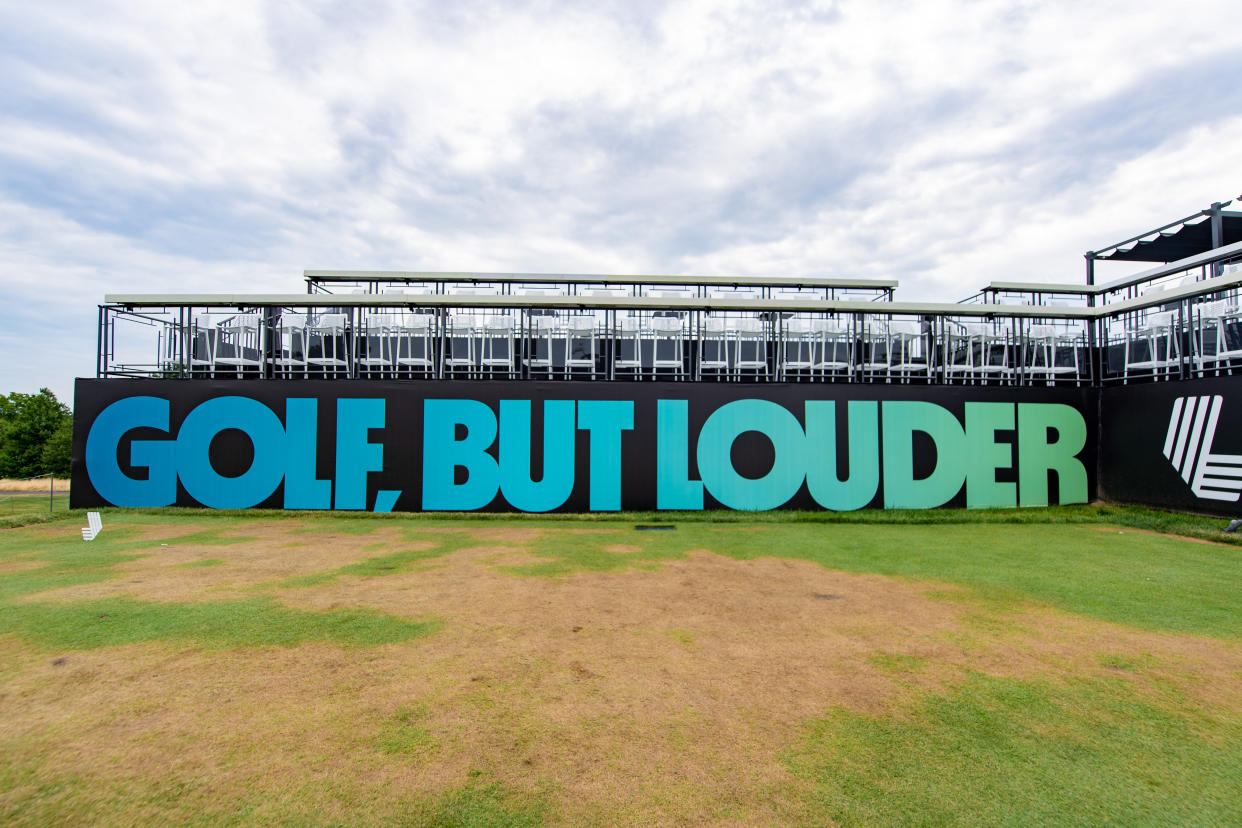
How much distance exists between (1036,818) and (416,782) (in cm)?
285

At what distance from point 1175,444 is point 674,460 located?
1032 centimetres

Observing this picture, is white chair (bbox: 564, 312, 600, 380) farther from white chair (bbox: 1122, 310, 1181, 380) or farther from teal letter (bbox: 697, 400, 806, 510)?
white chair (bbox: 1122, 310, 1181, 380)

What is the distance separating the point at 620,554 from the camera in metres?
8.14

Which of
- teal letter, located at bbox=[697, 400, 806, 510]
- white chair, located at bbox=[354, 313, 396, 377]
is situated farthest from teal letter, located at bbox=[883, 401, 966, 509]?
white chair, located at bbox=[354, 313, 396, 377]

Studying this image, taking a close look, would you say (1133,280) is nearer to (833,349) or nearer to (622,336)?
(833,349)

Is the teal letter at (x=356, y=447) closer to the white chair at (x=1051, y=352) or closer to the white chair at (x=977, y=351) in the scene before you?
the white chair at (x=977, y=351)

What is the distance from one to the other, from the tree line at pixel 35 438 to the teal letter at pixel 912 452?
170 ft

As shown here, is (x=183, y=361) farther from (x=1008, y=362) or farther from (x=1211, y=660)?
(x=1008, y=362)

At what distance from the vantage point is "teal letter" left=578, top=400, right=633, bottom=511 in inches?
485

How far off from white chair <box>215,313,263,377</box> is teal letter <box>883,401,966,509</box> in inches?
591

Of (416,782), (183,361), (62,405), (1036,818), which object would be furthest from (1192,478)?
(62,405)

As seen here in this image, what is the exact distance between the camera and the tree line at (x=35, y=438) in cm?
4009

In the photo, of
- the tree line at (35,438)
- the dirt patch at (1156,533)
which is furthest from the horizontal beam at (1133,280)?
the tree line at (35,438)

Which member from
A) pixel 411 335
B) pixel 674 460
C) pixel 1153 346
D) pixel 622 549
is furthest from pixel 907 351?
pixel 411 335
